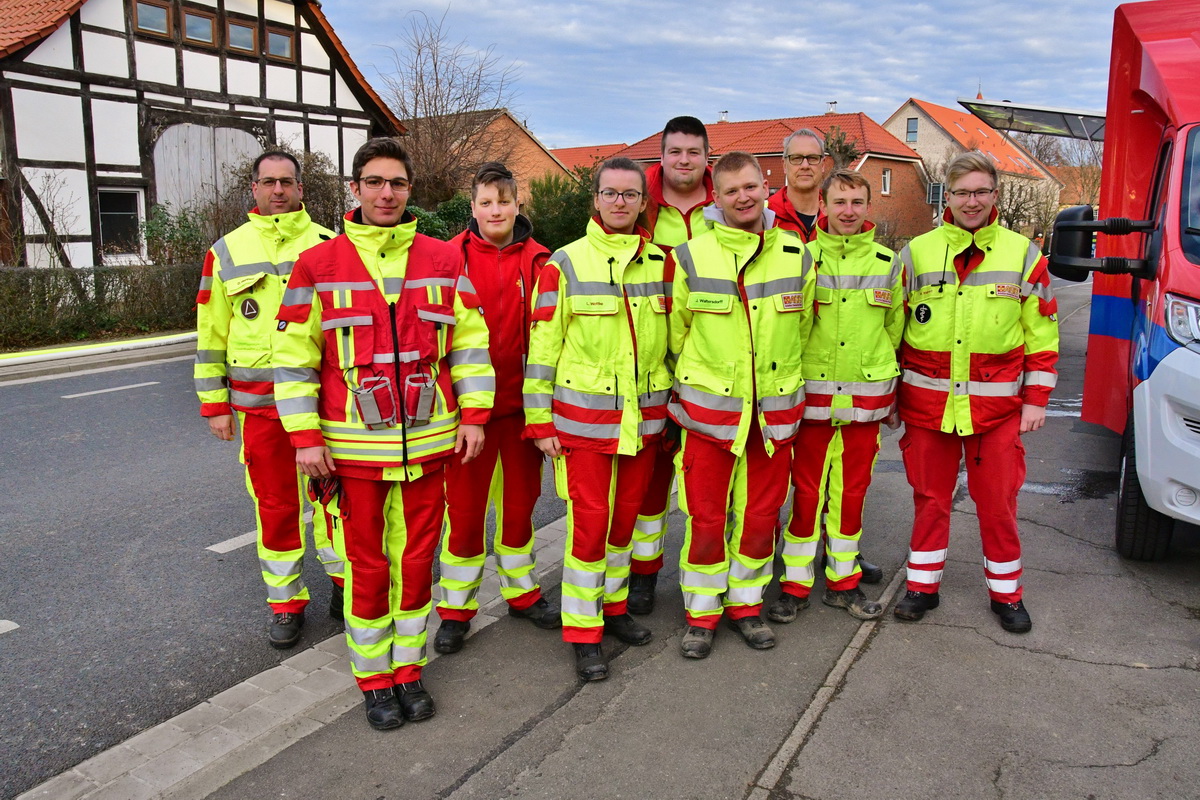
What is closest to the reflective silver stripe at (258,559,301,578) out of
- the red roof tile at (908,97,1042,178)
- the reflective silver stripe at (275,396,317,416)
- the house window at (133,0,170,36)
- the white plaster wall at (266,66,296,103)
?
the reflective silver stripe at (275,396,317,416)

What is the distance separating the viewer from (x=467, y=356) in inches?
141

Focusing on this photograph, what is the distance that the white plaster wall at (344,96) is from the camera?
22.5m

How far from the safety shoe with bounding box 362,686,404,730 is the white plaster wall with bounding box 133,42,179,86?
1886 cm

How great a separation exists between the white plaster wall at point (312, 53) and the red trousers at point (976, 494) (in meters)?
20.8

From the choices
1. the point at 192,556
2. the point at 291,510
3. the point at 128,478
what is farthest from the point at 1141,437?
the point at 128,478

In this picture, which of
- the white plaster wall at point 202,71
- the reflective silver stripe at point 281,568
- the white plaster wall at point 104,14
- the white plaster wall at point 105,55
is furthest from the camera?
the white plaster wall at point 202,71

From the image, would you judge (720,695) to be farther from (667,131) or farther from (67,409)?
(67,409)

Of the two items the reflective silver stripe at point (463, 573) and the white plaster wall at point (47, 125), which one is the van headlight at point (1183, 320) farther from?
the white plaster wall at point (47, 125)

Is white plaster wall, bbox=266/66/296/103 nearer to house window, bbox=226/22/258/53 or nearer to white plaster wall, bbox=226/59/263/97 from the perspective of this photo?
white plaster wall, bbox=226/59/263/97

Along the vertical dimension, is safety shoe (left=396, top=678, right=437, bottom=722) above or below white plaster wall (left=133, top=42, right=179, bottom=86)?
below

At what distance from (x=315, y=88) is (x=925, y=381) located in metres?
20.8

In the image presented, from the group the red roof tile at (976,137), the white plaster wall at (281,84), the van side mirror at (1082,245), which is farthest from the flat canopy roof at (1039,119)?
the red roof tile at (976,137)

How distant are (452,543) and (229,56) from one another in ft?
63.7

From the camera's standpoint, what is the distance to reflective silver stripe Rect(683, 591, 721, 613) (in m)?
4.05
